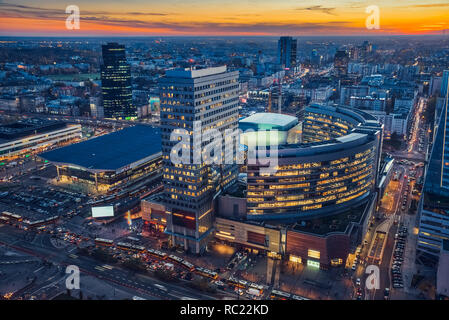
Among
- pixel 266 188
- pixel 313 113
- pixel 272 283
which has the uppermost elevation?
pixel 313 113

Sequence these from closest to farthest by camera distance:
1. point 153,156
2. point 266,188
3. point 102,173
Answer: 1. point 266,188
2. point 102,173
3. point 153,156

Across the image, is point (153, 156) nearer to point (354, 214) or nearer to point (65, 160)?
point (65, 160)

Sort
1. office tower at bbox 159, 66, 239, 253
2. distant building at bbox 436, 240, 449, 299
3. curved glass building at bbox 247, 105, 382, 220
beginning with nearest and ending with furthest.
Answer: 1. distant building at bbox 436, 240, 449, 299
2. office tower at bbox 159, 66, 239, 253
3. curved glass building at bbox 247, 105, 382, 220

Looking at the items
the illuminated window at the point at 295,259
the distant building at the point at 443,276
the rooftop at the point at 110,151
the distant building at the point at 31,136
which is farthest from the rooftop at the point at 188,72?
the distant building at the point at 31,136

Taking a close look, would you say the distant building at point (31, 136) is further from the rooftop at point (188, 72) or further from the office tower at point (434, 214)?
the office tower at point (434, 214)

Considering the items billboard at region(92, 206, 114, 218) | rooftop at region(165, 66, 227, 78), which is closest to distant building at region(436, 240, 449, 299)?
rooftop at region(165, 66, 227, 78)

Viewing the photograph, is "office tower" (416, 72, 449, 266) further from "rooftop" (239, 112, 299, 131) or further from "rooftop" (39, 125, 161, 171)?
"rooftop" (39, 125, 161, 171)

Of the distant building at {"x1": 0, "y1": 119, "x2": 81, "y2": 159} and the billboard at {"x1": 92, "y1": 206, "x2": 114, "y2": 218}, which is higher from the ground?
the distant building at {"x1": 0, "y1": 119, "x2": 81, "y2": 159}

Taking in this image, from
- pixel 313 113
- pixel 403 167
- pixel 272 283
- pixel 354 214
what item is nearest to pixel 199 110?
pixel 272 283
